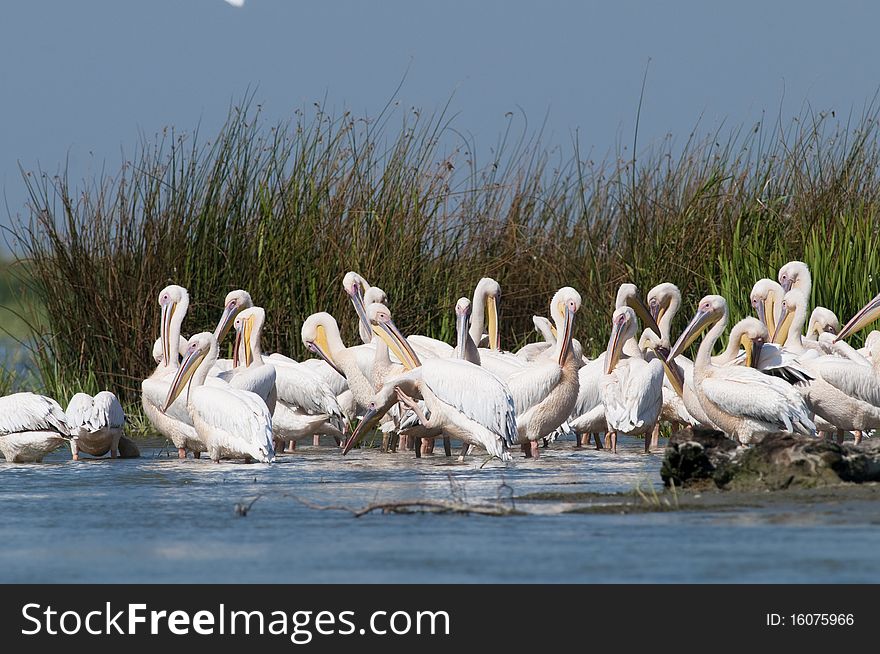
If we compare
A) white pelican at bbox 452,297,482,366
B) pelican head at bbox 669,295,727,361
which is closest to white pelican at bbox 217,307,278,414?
white pelican at bbox 452,297,482,366

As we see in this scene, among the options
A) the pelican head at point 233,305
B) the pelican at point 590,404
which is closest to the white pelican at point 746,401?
the pelican at point 590,404

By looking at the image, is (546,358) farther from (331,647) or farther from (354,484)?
(331,647)

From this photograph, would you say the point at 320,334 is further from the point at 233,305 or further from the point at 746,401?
the point at 746,401

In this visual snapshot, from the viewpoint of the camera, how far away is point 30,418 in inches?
422

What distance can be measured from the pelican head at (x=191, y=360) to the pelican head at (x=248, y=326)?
707 millimetres

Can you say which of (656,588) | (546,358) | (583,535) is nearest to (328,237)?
(546,358)

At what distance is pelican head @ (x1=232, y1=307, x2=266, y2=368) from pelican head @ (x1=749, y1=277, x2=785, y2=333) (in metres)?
3.97

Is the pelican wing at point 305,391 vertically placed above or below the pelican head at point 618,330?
below

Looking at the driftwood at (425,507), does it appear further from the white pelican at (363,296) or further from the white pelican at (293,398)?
the white pelican at (363,296)

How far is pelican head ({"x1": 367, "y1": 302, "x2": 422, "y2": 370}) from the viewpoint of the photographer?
12.0 metres

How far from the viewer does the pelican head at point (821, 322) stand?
44.5ft

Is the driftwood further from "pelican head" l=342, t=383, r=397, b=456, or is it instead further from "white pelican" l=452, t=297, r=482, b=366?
"white pelican" l=452, t=297, r=482, b=366

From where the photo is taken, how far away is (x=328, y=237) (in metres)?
14.2

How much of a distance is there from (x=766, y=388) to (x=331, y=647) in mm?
5956
